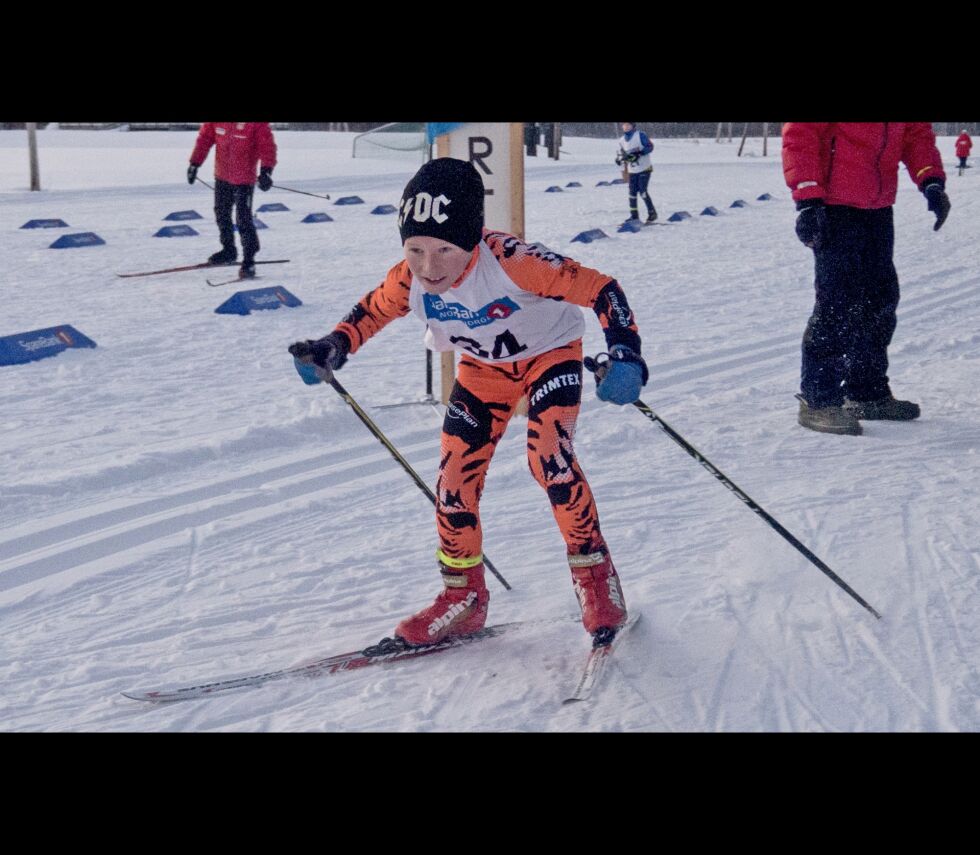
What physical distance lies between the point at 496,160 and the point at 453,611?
2576mm

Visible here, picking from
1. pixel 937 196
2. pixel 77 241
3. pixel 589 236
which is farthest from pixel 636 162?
pixel 937 196

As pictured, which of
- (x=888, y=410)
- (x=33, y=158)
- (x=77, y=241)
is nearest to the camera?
(x=888, y=410)

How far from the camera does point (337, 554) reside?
355cm

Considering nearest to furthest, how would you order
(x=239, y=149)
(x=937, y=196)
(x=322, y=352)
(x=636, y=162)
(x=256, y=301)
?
1. (x=322, y=352)
2. (x=937, y=196)
3. (x=256, y=301)
4. (x=239, y=149)
5. (x=636, y=162)

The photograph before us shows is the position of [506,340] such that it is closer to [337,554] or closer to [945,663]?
[337,554]

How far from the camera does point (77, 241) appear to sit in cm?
1044

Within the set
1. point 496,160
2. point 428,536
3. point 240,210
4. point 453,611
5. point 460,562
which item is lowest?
point 428,536

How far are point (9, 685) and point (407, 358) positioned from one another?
3.75 meters

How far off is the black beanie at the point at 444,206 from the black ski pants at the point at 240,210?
19.6 ft

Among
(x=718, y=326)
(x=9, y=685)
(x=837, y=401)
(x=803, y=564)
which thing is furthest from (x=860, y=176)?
(x=9, y=685)

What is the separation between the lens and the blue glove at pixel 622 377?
259 cm

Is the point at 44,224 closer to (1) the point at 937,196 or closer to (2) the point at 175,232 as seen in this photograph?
(2) the point at 175,232
